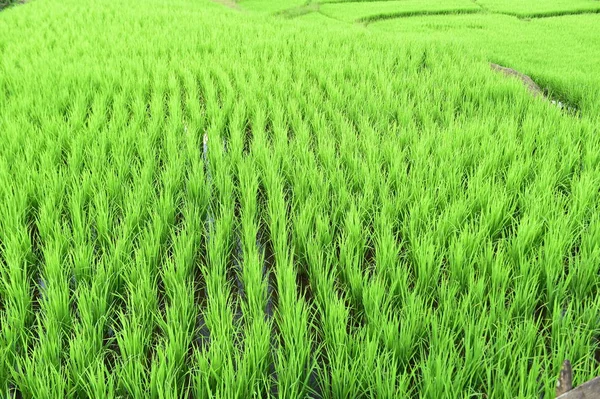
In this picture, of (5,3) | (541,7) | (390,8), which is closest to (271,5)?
(390,8)

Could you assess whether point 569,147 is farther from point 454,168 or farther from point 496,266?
point 496,266

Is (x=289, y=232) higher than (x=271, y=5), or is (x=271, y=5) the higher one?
(x=271, y=5)

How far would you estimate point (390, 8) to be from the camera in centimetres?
1155

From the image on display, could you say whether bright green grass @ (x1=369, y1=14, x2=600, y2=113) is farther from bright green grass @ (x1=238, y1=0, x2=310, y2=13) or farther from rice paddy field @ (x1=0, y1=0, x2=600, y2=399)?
bright green grass @ (x1=238, y1=0, x2=310, y2=13)

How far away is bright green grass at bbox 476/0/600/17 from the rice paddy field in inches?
350

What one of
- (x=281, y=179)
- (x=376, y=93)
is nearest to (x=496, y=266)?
(x=281, y=179)

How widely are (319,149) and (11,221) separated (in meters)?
1.26

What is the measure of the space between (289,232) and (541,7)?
12.6m

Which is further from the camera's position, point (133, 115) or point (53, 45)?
point (53, 45)

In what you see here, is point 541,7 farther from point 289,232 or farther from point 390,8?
point 289,232

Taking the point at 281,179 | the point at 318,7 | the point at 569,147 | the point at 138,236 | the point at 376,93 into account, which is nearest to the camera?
the point at 138,236

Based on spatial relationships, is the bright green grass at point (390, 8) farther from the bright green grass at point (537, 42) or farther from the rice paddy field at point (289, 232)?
the rice paddy field at point (289, 232)

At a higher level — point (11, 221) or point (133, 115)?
point (133, 115)

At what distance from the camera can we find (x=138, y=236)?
1433mm
